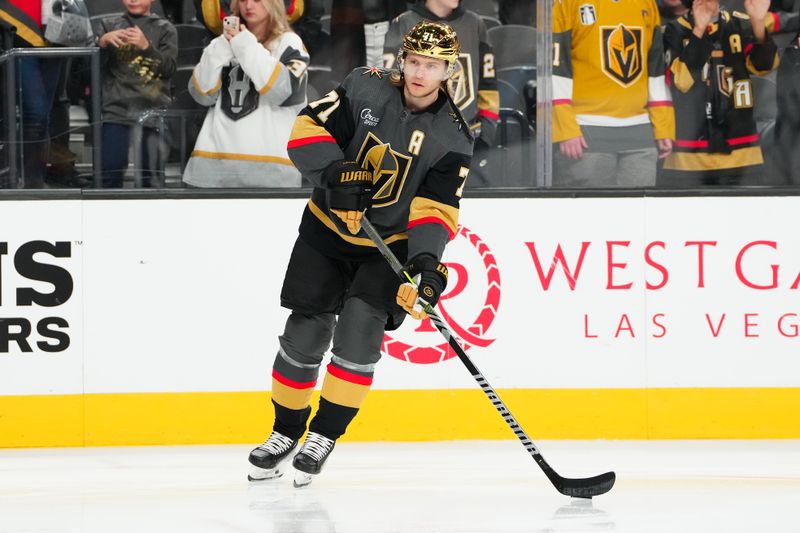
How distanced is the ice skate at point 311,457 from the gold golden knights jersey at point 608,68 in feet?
4.89

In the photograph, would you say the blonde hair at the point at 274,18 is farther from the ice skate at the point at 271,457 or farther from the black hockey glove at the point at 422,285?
the ice skate at the point at 271,457

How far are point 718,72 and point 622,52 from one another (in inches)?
12.8

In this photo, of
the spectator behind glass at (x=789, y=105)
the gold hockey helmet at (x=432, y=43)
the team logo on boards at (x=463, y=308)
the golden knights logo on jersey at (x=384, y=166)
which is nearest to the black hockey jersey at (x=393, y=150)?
the golden knights logo on jersey at (x=384, y=166)

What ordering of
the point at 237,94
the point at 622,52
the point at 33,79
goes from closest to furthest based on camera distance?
the point at 33,79, the point at 237,94, the point at 622,52

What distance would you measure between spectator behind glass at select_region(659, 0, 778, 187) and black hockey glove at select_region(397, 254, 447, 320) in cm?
138

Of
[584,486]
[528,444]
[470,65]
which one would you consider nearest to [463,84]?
[470,65]

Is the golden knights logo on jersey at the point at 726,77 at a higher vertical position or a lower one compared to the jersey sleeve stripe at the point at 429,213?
higher

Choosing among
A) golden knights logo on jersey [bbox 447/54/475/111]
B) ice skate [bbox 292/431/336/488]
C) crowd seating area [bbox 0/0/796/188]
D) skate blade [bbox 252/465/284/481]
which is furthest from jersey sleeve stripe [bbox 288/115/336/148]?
golden knights logo on jersey [bbox 447/54/475/111]

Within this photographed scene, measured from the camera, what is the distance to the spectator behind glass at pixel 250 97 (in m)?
3.92

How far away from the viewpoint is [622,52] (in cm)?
407

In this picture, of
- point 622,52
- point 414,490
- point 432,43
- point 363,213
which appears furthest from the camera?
point 622,52

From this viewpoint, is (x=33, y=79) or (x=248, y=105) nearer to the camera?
(x=33, y=79)

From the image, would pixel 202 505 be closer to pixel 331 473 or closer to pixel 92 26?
pixel 331 473

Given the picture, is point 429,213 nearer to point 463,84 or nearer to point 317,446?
point 317,446
